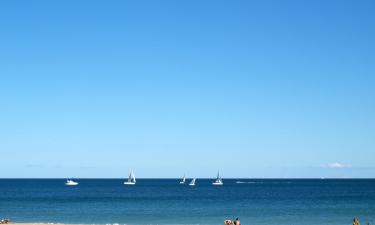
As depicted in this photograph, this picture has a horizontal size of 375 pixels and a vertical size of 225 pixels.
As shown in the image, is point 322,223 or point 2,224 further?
point 322,223

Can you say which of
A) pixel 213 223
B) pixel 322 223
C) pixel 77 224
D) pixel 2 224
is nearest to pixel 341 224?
pixel 322 223

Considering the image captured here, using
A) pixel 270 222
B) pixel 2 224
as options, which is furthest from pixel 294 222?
pixel 2 224

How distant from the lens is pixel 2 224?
2055 inches

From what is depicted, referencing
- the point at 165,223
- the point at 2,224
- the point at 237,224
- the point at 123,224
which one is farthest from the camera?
the point at 165,223

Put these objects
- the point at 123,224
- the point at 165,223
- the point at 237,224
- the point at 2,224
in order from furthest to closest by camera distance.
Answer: the point at 165,223 → the point at 123,224 → the point at 2,224 → the point at 237,224

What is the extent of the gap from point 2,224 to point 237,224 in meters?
22.0

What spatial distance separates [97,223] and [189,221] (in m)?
11.1

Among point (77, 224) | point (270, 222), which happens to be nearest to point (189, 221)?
point (270, 222)

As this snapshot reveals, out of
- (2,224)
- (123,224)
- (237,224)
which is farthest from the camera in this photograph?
(123,224)

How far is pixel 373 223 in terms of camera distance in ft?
211

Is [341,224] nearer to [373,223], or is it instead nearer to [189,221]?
[373,223]

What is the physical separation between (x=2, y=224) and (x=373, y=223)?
133 feet

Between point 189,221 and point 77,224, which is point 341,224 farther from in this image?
point 77,224

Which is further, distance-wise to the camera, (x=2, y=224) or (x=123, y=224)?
(x=123, y=224)
